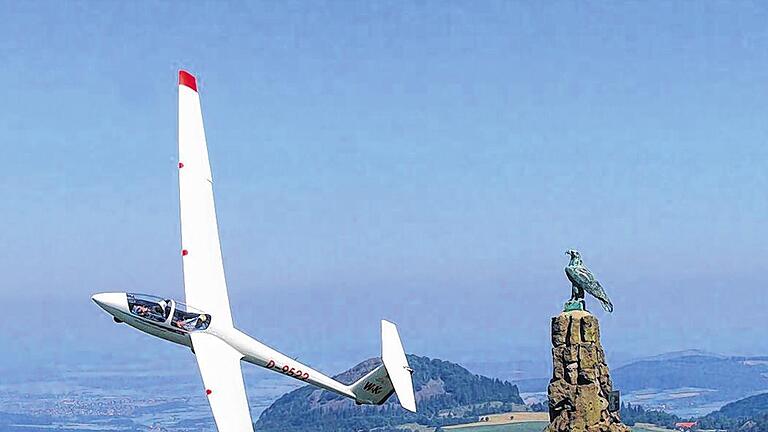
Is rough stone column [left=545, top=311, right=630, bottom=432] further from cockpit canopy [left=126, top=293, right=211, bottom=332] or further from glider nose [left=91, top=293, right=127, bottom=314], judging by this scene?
glider nose [left=91, top=293, right=127, bottom=314]

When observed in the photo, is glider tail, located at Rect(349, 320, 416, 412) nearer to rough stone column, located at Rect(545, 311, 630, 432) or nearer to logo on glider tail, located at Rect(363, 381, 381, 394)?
logo on glider tail, located at Rect(363, 381, 381, 394)

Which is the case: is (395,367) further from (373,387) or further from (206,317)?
(206,317)

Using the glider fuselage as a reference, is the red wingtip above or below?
above

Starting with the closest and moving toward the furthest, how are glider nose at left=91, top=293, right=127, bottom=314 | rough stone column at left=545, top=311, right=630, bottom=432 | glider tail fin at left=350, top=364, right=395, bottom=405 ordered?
glider nose at left=91, top=293, right=127, bottom=314 < rough stone column at left=545, top=311, right=630, bottom=432 < glider tail fin at left=350, top=364, right=395, bottom=405

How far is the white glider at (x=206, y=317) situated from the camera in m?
66.2

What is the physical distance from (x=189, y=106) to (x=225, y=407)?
A: 67.5 feet

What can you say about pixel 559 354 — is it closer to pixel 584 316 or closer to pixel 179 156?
pixel 584 316

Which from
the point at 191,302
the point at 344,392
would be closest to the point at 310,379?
the point at 344,392

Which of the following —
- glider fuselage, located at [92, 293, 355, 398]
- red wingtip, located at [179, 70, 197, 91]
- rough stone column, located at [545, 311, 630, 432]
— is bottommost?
rough stone column, located at [545, 311, 630, 432]

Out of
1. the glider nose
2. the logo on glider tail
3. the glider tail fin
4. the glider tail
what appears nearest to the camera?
the glider nose

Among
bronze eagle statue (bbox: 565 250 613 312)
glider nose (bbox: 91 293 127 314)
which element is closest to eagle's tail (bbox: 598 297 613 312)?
bronze eagle statue (bbox: 565 250 613 312)

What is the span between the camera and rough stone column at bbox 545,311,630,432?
7075 centimetres

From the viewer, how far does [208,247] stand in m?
73.1

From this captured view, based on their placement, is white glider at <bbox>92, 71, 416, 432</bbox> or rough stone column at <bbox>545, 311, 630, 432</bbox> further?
rough stone column at <bbox>545, 311, 630, 432</bbox>
